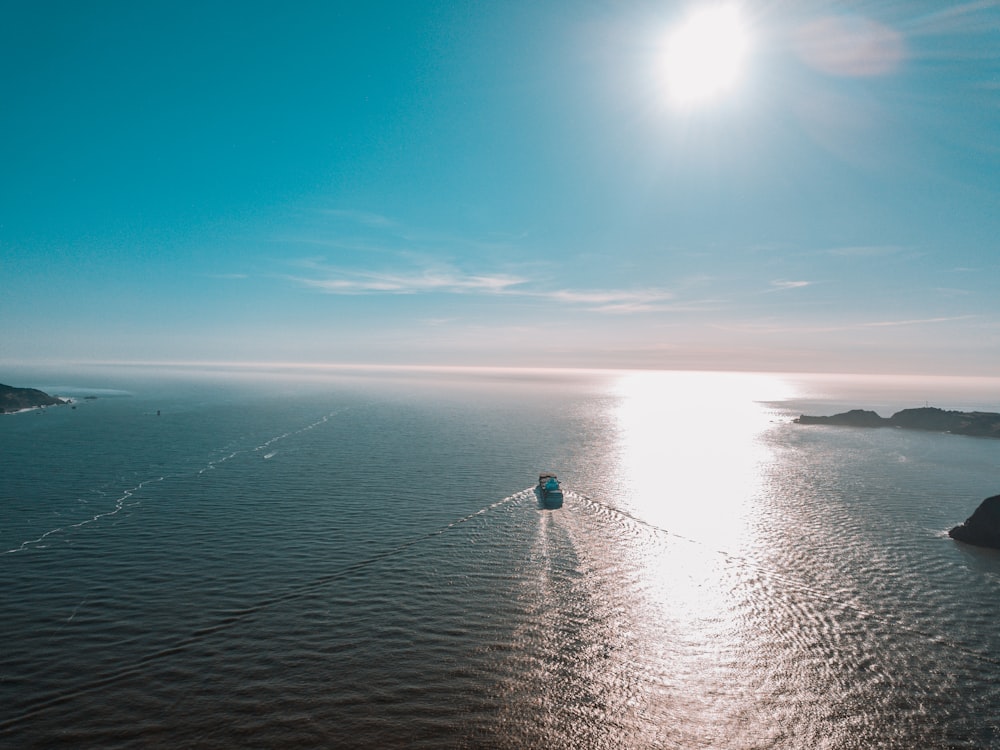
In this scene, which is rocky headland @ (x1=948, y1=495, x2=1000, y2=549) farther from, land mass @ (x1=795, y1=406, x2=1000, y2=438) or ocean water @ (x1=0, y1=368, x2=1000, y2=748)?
land mass @ (x1=795, y1=406, x2=1000, y2=438)

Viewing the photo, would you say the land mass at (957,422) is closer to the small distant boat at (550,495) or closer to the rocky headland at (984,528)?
the rocky headland at (984,528)

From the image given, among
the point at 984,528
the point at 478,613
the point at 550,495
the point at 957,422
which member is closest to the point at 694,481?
the point at 550,495

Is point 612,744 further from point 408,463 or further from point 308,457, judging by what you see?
point 308,457

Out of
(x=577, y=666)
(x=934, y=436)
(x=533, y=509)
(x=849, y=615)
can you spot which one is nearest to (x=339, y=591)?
(x=577, y=666)

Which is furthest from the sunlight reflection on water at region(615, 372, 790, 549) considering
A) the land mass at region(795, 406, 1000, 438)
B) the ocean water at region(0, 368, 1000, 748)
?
the land mass at region(795, 406, 1000, 438)

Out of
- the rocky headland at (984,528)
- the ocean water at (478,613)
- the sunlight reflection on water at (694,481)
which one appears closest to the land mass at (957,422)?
the sunlight reflection on water at (694,481)

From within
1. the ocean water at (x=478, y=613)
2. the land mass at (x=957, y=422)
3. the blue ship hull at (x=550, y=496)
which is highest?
the land mass at (x=957, y=422)

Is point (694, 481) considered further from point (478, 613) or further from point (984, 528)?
point (478, 613)
